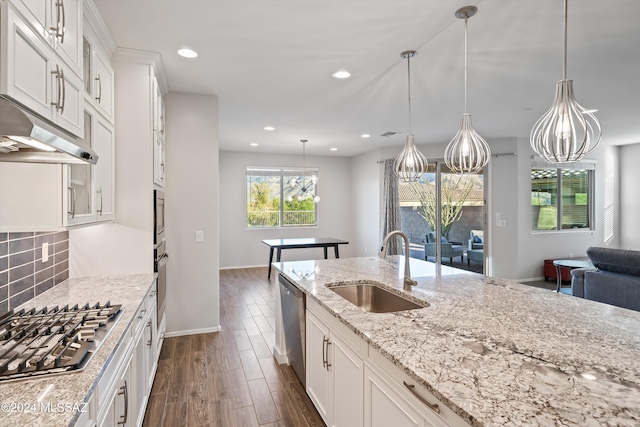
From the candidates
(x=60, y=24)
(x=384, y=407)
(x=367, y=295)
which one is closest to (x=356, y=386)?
(x=384, y=407)

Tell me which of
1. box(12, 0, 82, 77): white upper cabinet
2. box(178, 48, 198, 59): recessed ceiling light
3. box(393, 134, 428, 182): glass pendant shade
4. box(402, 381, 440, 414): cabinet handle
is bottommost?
box(402, 381, 440, 414): cabinet handle

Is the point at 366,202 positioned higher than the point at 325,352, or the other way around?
the point at 366,202

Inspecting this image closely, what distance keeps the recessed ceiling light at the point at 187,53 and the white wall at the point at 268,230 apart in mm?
4763

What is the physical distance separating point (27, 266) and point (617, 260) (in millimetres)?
4958

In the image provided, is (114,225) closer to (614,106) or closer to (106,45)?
(106,45)

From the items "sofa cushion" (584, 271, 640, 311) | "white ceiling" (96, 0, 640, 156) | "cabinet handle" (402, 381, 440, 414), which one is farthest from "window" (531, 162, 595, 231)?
"cabinet handle" (402, 381, 440, 414)

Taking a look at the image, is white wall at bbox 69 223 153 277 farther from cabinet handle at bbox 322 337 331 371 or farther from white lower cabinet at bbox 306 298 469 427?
cabinet handle at bbox 322 337 331 371

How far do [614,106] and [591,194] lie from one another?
3.60m

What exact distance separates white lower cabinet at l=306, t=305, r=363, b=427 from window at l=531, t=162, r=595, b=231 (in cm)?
617

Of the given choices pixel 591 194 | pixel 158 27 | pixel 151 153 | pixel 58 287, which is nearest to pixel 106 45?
pixel 158 27

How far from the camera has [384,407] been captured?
1.36m

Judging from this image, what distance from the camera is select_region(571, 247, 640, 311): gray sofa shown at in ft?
10.6

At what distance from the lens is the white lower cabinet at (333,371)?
162 cm

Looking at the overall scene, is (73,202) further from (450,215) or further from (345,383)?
(450,215)
